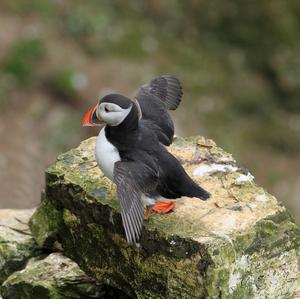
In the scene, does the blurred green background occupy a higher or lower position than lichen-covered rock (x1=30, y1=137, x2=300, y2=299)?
higher

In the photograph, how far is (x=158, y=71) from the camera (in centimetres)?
1241

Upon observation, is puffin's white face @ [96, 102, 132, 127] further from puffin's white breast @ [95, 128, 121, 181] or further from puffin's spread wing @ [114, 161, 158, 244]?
puffin's spread wing @ [114, 161, 158, 244]

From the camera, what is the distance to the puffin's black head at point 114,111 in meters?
5.81

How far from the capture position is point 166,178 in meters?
5.85

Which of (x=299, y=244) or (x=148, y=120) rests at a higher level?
(x=148, y=120)

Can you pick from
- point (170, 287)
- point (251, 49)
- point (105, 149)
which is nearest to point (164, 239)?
point (170, 287)

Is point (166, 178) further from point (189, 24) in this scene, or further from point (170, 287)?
point (189, 24)

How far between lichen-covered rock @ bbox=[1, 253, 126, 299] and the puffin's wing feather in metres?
1.46

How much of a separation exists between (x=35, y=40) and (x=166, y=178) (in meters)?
6.81

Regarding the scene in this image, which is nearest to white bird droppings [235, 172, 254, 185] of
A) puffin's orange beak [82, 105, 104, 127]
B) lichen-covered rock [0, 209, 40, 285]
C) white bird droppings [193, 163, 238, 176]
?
white bird droppings [193, 163, 238, 176]

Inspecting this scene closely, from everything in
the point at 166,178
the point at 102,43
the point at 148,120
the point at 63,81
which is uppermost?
the point at 102,43

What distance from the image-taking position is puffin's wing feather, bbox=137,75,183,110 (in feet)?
22.6

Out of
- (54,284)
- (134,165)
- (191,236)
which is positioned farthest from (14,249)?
(191,236)

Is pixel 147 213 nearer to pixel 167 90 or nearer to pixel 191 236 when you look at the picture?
pixel 191 236
